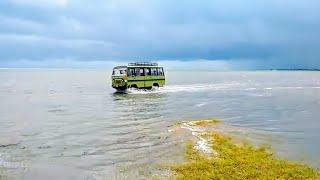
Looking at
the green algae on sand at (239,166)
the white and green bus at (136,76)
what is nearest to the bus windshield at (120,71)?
the white and green bus at (136,76)

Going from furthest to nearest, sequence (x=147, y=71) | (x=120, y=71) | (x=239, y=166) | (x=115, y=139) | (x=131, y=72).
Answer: (x=147, y=71) → (x=120, y=71) → (x=131, y=72) → (x=115, y=139) → (x=239, y=166)

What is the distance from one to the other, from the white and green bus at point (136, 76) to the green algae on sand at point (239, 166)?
1447 inches

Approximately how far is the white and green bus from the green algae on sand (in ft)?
121

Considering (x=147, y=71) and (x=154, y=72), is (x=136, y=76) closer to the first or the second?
(x=147, y=71)

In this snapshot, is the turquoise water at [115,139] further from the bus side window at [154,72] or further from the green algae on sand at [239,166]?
the bus side window at [154,72]

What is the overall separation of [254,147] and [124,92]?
126 ft

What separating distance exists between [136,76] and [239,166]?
4150 cm

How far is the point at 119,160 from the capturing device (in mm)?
15305

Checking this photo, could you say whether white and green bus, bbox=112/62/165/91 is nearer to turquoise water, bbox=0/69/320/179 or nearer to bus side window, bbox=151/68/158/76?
bus side window, bbox=151/68/158/76

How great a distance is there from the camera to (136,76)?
54.0 metres

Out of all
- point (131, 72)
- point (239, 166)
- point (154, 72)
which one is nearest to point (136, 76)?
point (131, 72)

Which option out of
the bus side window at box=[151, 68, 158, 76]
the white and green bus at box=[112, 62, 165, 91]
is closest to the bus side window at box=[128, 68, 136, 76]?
the white and green bus at box=[112, 62, 165, 91]

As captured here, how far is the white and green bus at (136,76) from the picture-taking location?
52.9 metres

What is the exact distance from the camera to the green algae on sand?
1209 cm
